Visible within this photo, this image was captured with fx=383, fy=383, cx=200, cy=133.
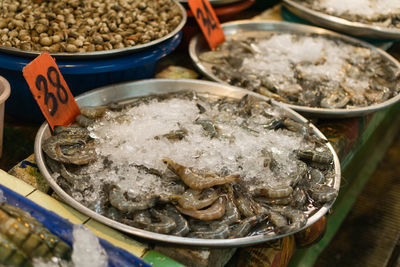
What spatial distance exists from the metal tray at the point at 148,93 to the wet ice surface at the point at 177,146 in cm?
15

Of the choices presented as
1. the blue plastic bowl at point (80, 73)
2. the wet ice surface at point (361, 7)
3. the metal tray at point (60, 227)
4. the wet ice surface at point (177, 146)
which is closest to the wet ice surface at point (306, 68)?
the wet ice surface at point (361, 7)

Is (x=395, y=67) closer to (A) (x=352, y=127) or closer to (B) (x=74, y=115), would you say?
(A) (x=352, y=127)

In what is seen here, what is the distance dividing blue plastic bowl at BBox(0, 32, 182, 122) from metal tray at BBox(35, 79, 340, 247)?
0.22ft

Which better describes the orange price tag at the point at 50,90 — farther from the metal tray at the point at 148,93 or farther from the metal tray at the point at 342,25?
the metal tray at the point at 342,25

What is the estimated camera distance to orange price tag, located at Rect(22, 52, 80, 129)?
1841mm

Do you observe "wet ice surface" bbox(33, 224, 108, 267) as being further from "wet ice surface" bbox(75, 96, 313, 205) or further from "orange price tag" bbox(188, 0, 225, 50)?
"orange price tag" bbox(188, 0, 225, 50)

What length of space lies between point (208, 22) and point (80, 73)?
1.35 m

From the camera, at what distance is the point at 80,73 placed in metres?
2.11

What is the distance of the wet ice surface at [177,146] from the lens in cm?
177

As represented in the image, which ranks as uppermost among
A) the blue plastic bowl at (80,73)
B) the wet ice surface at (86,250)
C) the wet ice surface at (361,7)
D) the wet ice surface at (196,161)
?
the blue plastic bowl at (80,73)

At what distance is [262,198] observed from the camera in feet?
5.94

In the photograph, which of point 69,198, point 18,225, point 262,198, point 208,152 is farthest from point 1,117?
point 262,198

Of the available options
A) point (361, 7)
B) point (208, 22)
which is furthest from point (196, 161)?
point (361, 7)

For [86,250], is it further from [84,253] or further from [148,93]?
[148,93]
